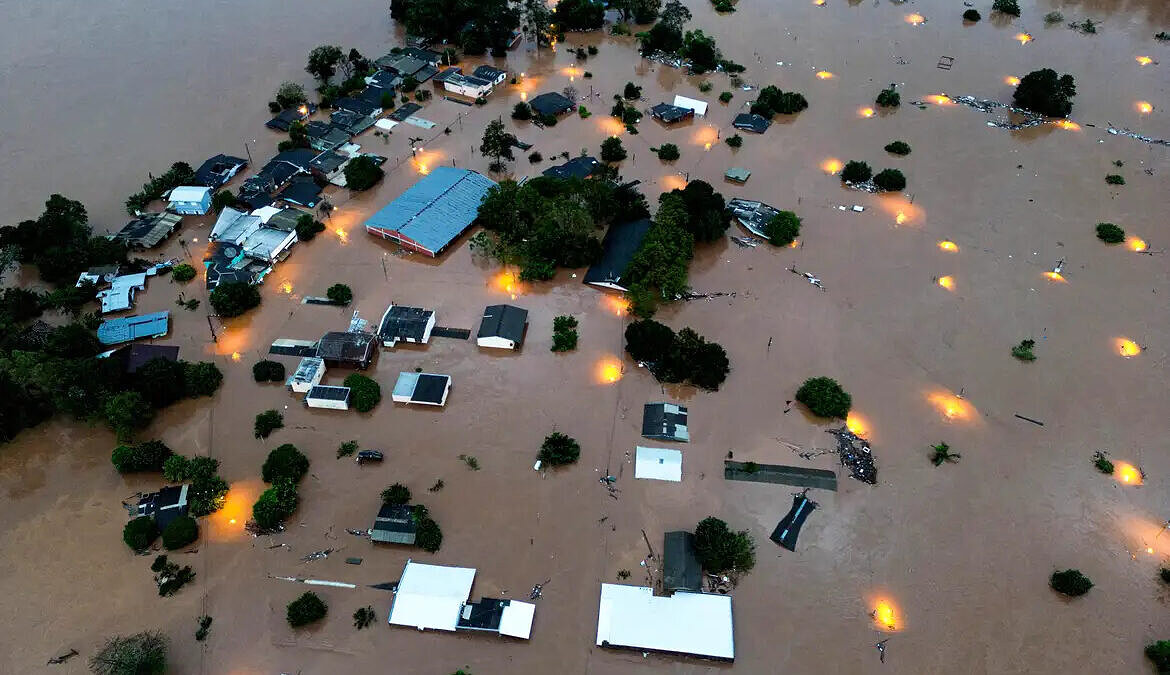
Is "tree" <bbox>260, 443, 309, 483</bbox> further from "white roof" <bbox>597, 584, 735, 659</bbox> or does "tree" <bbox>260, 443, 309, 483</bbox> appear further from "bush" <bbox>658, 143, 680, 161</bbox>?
"bush" <bbox>658, 143, 680, 161</bbox>

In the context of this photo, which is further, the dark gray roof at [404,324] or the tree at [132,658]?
the dark gray roof at [404,324]

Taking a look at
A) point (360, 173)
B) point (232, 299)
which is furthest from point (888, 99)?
point (232, 299)

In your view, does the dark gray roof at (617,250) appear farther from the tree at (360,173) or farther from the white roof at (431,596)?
the white roof at (431,596)

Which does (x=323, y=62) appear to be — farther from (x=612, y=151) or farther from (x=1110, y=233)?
(x=1110, y=233)

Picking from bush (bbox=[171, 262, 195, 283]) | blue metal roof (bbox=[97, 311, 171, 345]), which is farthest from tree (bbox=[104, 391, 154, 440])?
bush (bbox=[171, 262, 195, 283])

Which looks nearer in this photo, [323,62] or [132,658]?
[132,658]

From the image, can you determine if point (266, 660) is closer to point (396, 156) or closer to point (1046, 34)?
point (396, 156)

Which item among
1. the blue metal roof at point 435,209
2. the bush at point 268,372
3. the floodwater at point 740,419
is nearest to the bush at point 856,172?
the floodwater at point 740,419

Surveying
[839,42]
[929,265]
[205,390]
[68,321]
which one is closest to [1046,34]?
[839,42]
